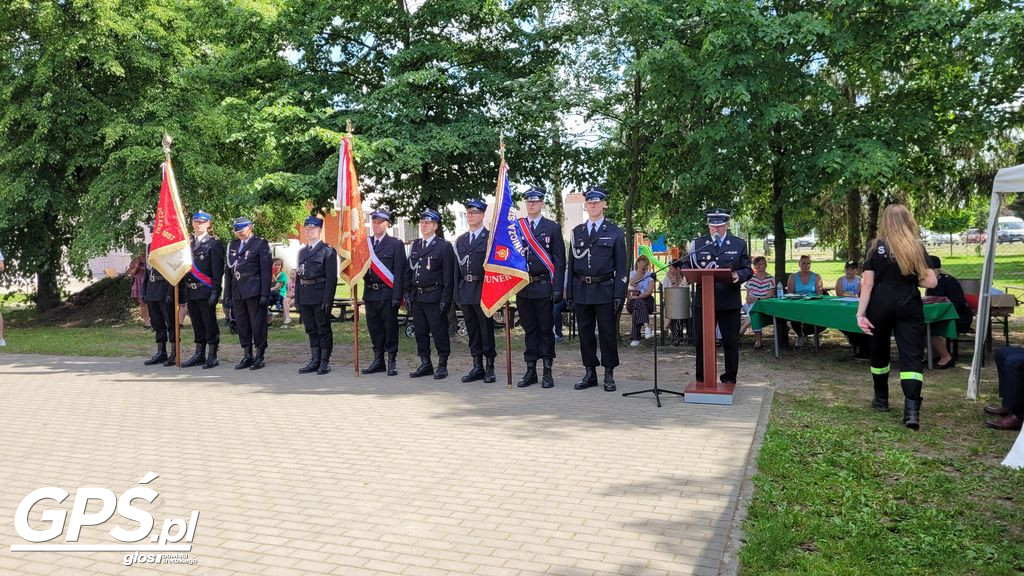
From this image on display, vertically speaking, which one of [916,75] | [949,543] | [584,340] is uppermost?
[916,75]

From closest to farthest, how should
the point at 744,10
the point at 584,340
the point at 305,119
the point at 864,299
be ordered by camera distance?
the point at 864,299 < the point at 584,340 < the point at 744,10 < the point at 305,119

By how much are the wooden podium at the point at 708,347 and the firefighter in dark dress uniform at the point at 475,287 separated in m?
2.63

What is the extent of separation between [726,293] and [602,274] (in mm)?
1327

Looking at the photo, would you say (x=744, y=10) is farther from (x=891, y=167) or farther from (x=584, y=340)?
(x=584, y=340)

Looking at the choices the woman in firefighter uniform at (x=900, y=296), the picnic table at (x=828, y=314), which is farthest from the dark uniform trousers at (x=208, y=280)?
the woman in firefighter uniform at (x=900, y=296)

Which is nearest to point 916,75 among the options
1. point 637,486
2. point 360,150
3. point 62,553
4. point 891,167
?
point 891,167

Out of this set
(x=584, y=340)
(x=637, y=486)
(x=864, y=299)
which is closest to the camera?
(x=637, y=486)

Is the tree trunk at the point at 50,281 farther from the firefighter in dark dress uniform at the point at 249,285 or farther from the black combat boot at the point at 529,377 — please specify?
the black combat boot at the point at 529,377

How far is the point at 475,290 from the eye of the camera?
31.5 feet

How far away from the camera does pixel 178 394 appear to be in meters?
9.19

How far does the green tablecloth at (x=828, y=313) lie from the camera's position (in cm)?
938

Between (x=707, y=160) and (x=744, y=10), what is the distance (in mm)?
2009

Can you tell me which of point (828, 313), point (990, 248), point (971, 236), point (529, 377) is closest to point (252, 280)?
point (529, 377)

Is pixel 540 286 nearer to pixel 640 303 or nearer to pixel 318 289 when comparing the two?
pixel 318 289
